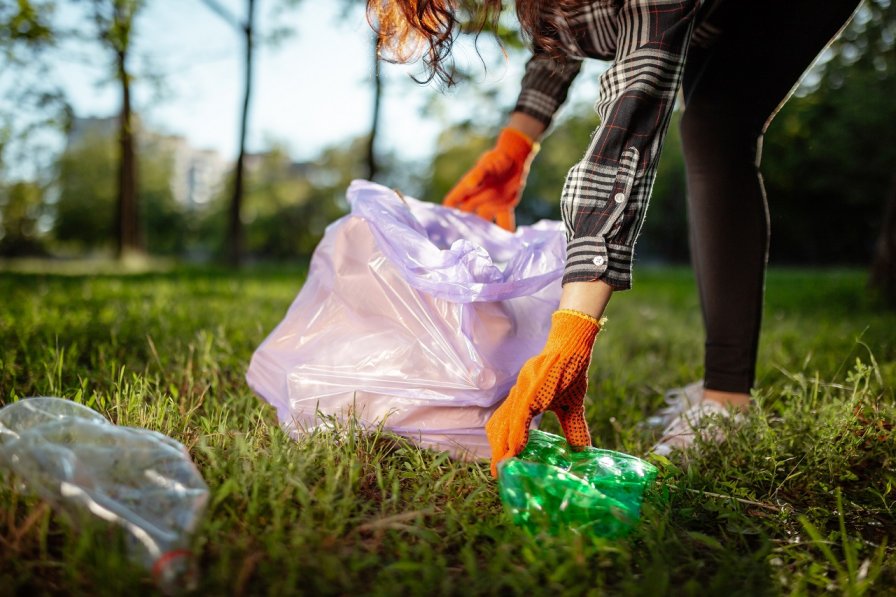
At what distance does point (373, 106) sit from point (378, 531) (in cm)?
997

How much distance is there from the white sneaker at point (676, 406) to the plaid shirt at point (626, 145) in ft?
2.48

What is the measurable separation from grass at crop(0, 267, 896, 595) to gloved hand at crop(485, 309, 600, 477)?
13 cm

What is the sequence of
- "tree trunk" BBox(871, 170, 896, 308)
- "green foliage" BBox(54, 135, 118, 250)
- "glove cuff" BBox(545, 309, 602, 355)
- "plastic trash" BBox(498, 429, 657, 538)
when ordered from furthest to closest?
"green foliage" BBox(54, 135, 118, 250) < "tree trunk" BBox(871, 170, 896, 308) < "glove cuff" BBox(545, 309, 602, 355) < "plastic trash" BBox(498, 429, 657, 538)

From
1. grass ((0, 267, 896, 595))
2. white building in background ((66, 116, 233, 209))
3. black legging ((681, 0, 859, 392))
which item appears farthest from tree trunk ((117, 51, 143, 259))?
white building in background ((66, 116, 233, 209))

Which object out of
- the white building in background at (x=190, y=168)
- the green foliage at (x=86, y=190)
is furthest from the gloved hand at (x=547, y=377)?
the green foliage at (x=86, y=190)

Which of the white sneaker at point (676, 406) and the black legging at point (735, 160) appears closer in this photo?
the black legging at point (735, 160)

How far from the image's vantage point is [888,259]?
4.20m

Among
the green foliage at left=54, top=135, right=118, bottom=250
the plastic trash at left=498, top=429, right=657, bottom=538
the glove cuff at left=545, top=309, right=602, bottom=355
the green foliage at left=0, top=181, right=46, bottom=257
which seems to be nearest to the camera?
the plastic trash at left=498, top=429, right=657, bottom=538

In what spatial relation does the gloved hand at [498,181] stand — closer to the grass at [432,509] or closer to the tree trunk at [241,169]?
the grass at [432,509]

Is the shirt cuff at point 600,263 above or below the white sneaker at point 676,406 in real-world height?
above

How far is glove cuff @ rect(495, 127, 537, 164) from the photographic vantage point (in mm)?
1852

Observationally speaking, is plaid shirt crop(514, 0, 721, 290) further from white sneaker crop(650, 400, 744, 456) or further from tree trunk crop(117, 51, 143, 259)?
tree trunk crop(117, 51, 143, 259)

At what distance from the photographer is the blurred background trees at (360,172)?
507 cm

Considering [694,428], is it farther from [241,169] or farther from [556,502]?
[241,169]
